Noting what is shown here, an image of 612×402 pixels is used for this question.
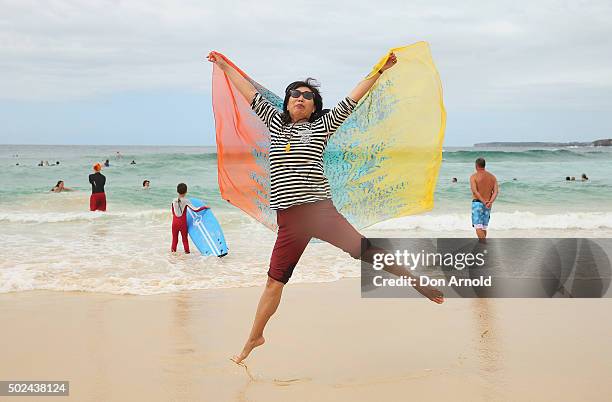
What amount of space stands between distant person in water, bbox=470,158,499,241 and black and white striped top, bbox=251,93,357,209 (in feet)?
20.9

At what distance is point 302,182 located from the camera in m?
3.84

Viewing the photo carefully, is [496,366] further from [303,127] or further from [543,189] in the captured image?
[543,189]

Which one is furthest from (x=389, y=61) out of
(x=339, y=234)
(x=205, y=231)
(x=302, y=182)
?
(x=205, y=231)

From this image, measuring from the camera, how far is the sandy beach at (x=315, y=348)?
4.06 meters

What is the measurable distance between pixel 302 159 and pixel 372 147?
3.60 ft

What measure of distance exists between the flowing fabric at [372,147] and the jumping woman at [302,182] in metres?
0.57

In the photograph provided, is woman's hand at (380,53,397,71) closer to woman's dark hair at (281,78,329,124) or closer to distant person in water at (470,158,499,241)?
woman's dark hair at (281,78,329,124)

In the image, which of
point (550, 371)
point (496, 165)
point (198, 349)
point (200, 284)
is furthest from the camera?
point (496, 165)

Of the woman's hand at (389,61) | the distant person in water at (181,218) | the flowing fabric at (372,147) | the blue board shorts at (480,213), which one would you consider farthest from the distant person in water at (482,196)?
the woman's hand at (389,61)

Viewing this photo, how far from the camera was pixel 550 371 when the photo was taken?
14.1 feet

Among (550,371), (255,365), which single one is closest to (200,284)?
(255,365)

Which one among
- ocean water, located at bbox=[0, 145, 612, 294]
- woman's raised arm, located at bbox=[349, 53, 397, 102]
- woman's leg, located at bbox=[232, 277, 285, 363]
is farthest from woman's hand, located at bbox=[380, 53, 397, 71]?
ocean water, located at bbox=[0, 145, 612, 294]

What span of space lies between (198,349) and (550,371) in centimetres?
263

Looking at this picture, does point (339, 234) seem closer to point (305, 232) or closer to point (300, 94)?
point (305, 232)
